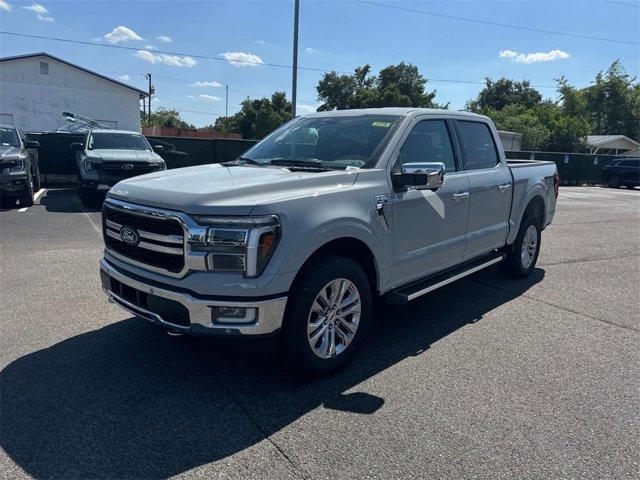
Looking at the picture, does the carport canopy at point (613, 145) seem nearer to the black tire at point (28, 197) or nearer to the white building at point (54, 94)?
the white building at point (54, 94)

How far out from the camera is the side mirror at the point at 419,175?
3861 millimetres

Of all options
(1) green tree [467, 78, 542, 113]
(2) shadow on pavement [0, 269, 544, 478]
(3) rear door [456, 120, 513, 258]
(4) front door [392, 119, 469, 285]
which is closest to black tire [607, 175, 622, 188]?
A: (3) rear door [456, 120, 513, 258]

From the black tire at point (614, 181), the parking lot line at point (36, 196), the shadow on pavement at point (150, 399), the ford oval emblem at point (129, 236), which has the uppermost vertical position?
the ford oval emblem at point (129, 236)

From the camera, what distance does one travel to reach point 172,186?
11.6 ft

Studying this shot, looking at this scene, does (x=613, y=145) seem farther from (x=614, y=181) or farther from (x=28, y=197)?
(x=28, y=197)

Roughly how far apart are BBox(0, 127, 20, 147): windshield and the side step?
36.7 ft

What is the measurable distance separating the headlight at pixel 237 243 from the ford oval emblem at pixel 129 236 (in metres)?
0.63

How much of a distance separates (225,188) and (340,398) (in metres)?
1.61

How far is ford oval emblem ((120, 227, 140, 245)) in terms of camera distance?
3545 mm

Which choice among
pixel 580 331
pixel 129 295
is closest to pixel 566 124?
pixel 580 331

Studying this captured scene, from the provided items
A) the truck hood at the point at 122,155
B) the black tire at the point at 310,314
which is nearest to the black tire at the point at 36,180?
the truck hood at the point at 122,155

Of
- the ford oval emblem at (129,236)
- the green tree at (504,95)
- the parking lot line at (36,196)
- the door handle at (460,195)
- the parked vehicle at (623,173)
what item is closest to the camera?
the ford oval emblem at (129,236)

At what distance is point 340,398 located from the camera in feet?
11.3

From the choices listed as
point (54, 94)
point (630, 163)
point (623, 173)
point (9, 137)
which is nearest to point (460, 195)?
point (9, 137)
